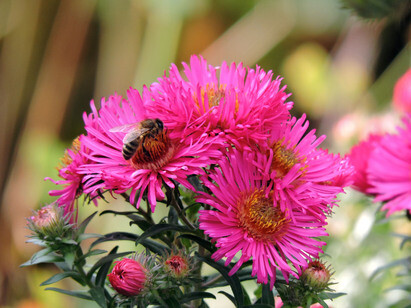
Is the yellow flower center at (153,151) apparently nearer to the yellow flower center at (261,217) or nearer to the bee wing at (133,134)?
the bee wing at (133,134)

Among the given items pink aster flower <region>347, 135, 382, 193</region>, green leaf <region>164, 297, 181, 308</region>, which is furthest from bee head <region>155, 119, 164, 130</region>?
pink aster flower <region>347, 135, 382, 193</region>

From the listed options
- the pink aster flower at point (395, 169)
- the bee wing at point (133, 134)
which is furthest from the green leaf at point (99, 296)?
the pink aster flower at point (395, 169)

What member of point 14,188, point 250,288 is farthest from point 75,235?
point 14,188

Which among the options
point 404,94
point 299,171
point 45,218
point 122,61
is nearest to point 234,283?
point 299,171

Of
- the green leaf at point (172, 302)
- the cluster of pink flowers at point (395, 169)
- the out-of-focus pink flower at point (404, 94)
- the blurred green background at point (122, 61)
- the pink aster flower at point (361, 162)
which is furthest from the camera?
the blurred green background at point (122, 61)

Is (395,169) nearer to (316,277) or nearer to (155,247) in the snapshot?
(316,277)
